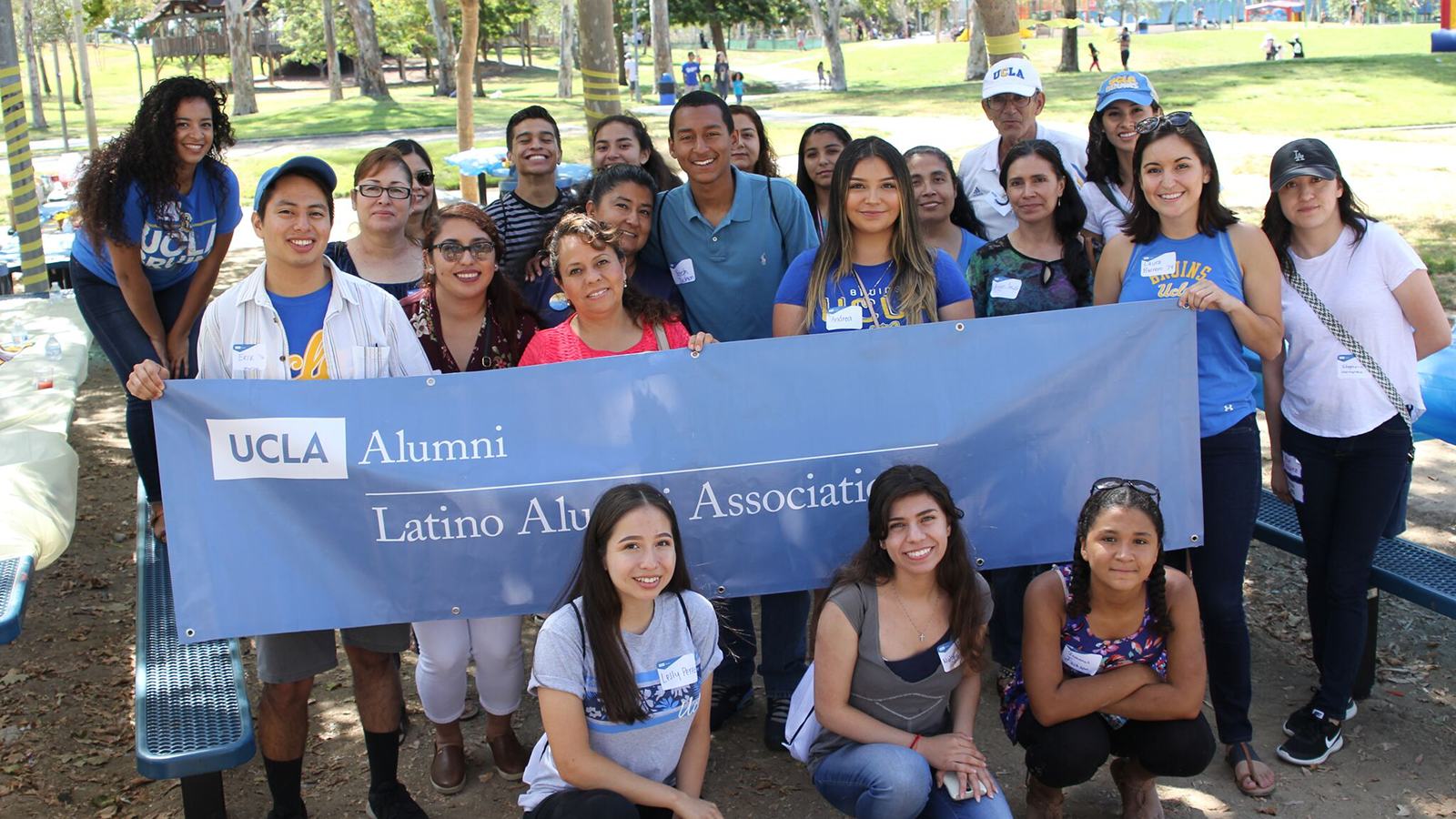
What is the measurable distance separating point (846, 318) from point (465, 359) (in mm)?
1337

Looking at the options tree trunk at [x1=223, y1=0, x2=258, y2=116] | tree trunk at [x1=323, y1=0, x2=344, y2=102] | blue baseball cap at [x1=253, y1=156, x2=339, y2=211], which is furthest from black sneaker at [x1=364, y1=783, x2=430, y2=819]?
tree trunk at [x1=223, y1=0, x2=258, y2=116]

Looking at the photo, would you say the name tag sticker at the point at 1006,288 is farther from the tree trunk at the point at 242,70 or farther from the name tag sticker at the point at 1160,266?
the tree trunk at the point at 242,70

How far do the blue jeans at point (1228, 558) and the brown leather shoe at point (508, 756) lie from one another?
2.39m

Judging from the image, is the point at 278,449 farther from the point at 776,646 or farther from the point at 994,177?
the point at 994,177

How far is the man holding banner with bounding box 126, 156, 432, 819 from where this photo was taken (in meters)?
3.75

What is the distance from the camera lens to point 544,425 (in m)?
3.82

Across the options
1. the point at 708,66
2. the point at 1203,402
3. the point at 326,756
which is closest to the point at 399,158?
the point at 326,756

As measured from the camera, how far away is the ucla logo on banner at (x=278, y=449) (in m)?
3.73

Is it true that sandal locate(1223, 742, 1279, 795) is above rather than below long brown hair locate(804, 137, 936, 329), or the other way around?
below

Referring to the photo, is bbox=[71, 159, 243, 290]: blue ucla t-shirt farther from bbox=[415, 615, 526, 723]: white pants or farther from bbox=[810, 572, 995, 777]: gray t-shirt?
bbox=[810, 572, 995, 777]: gray t-shirt

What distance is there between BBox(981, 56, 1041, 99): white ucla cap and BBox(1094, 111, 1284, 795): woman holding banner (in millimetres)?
1652

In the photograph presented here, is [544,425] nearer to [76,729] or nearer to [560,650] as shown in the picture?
[560,650]

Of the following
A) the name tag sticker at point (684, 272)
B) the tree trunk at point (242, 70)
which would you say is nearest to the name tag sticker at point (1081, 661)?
the name tag sticker at point (684, 272)

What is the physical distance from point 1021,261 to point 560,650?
232 centimetres
